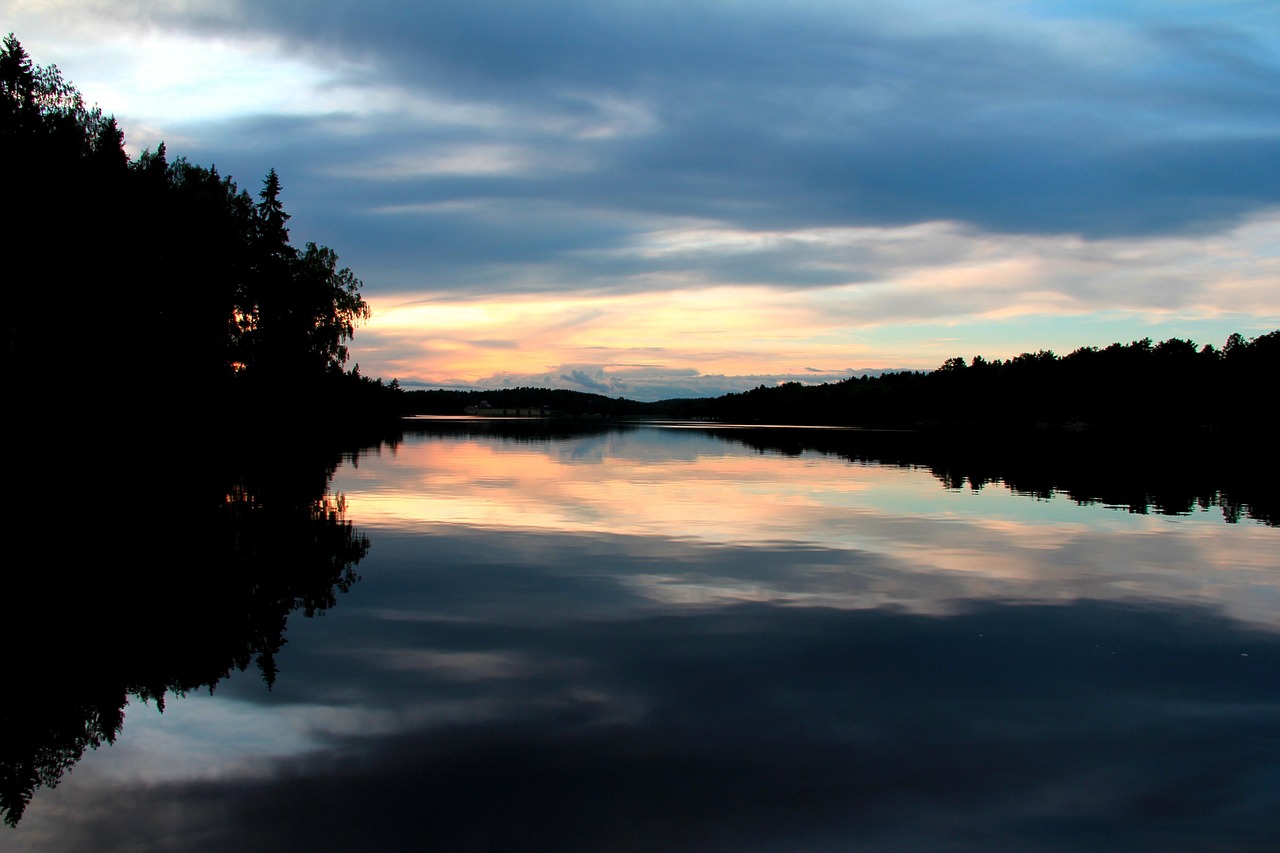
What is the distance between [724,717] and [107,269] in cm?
4786

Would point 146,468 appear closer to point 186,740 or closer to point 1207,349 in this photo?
point 186,740

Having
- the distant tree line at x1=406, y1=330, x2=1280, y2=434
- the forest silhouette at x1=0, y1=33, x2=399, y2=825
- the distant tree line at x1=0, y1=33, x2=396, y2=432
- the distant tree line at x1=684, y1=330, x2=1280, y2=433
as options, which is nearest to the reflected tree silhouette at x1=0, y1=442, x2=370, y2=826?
the forest silhouette at x1=0, y1=33, x2=399, y2=825

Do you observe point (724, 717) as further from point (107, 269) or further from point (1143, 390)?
point (1143, 390)

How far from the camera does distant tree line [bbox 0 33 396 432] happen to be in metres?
42.3

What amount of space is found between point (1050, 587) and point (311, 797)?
14.2m

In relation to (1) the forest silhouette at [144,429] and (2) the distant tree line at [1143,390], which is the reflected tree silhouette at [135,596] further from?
(2) the distant tree line at [1143,390]

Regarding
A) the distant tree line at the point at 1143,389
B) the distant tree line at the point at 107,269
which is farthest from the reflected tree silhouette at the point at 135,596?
the distant tree line at the point at 1143,389

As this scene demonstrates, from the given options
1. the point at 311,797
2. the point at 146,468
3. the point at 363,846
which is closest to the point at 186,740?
the point at 311,797

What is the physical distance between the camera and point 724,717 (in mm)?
9359

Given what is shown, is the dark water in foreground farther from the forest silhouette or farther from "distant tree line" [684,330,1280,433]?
"distant tree line" [684,330,1280,433]

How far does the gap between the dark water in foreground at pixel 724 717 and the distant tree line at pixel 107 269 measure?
34.9 metres

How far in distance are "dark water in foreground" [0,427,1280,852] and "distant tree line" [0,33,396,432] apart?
34.9m

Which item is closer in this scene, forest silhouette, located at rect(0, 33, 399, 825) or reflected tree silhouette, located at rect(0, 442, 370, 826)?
reflected tree silhouette, located at rect(0, 442, 370, 826)

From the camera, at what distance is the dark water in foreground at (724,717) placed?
282 inches
